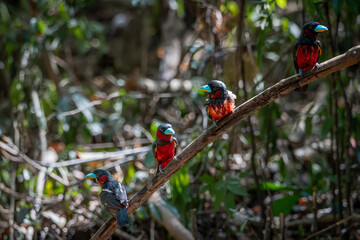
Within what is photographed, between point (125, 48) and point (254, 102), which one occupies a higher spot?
point (125, 48)

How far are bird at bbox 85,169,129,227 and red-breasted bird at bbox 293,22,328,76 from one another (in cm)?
117

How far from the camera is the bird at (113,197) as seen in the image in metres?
2.11

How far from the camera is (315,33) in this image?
2.11 m

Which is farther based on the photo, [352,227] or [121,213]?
[352,227]

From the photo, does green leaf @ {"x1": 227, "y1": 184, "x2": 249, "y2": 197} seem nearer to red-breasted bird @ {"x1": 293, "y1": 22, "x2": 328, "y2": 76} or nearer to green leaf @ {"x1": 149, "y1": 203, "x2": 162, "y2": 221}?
green leaf @ {"x1": 149, "y1": 203, "x2": 162, "y2": 221}

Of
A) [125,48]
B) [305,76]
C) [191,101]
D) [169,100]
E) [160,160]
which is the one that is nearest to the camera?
[305,76]

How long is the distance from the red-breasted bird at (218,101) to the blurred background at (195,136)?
869mm

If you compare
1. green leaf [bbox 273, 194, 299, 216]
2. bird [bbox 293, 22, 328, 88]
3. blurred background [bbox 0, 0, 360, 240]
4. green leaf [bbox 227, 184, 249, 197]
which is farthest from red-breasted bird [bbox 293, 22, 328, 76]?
green leaf [bbox 273, 194, 299, 216]

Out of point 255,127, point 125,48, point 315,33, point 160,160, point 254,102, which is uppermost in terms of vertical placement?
point 125,48

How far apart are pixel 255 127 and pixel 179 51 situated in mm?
1810

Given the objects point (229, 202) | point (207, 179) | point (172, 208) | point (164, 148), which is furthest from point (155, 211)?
point (164, 148)

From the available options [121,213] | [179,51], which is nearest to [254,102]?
[121,213]

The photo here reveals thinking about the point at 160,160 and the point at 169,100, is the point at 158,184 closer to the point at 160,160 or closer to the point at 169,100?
the point at 160,160

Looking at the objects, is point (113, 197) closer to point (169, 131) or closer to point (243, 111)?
point (169, 131)
